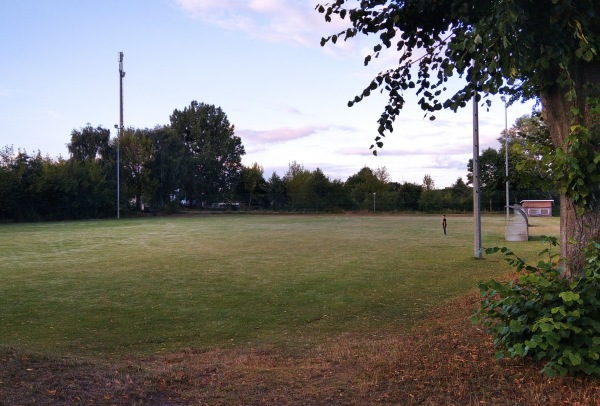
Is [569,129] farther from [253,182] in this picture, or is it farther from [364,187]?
→ [253,182]

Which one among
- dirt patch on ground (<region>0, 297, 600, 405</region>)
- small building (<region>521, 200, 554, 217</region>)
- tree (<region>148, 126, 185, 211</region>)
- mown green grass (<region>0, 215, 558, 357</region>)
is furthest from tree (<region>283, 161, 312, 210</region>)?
dirt patch on ground (<region>0, 297, 600, 405</region>)

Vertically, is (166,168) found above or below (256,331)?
above

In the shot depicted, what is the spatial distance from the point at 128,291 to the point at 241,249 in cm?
1047

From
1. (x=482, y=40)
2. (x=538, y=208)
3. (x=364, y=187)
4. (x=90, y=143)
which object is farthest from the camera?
(x=364, y=187)

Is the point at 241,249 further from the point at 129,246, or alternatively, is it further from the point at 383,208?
the point at 383,208

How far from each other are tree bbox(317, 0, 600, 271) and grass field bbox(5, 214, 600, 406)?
1596 millimetres

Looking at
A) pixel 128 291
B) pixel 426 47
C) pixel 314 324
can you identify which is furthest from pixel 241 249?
pixel 426 47

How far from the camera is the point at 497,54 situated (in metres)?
4.07

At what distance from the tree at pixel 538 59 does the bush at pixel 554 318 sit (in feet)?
1.45

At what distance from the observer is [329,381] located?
522 centimetres

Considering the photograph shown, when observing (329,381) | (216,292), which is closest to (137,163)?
(216,292)

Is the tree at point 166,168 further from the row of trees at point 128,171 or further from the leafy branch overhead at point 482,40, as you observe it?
the leafy branch overhead at point 482,40

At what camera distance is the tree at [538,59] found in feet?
13.2

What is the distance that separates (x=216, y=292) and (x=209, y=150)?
78523mm
